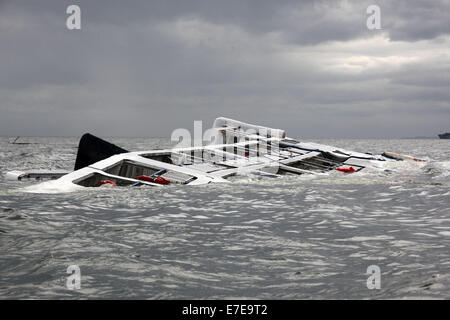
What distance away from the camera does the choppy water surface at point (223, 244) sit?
3.19 metres

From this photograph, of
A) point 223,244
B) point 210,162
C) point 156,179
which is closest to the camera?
point 223,244

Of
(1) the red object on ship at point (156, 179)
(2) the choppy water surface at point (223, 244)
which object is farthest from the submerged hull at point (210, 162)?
(2) the choppy water surface at point (223, 244)

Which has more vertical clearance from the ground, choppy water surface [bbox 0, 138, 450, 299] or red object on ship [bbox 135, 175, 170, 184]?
red object on ship [bbox 135, 175, 170, 184]

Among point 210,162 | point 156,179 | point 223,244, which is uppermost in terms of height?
point 210,162

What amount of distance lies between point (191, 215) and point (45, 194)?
344 centimetres

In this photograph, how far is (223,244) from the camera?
4.54 metres

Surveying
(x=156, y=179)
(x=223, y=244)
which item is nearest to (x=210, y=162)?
(x=156, y=179)

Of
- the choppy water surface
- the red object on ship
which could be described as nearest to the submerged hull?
the red object on ship

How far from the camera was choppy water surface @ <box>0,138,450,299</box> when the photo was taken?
3189mm

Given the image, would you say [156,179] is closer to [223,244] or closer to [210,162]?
[210,162]

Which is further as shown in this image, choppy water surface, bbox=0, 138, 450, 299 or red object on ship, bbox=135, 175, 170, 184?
red object on ship, bbox=135, 175, 170, 184

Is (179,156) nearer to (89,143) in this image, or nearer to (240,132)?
(89,143)

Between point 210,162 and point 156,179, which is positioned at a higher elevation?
point 210,162

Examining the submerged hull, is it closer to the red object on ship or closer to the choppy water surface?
the red object on ship
